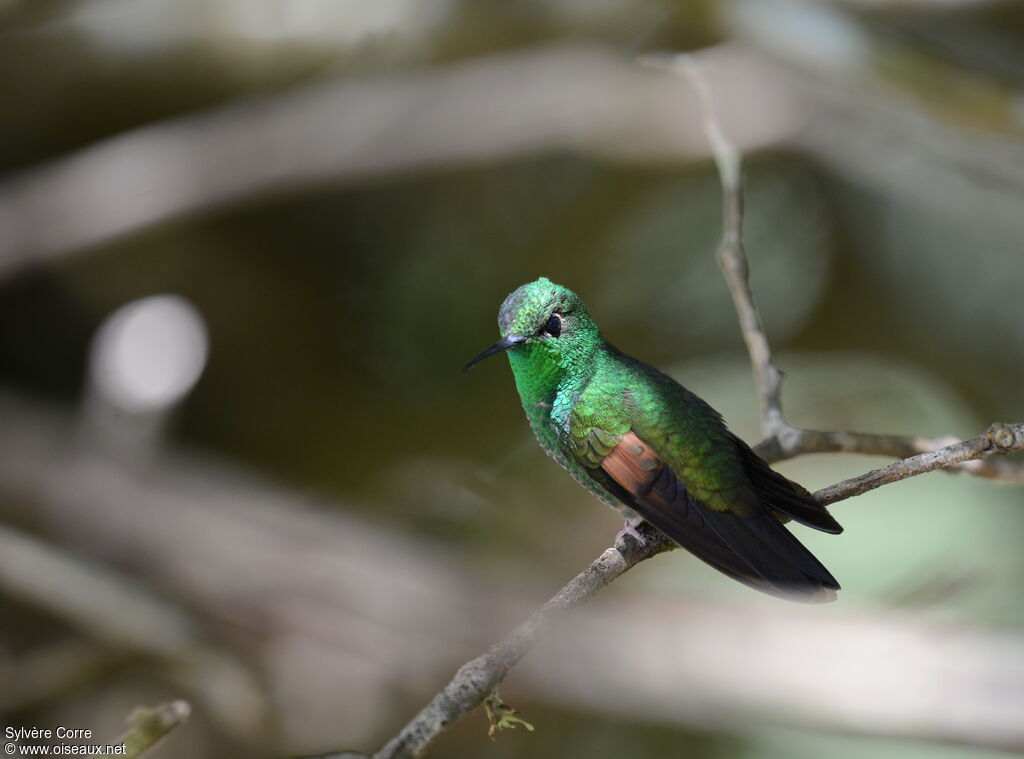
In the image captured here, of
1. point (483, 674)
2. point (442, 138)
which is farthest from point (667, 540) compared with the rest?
point (442, 138)

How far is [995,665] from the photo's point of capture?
3531mm

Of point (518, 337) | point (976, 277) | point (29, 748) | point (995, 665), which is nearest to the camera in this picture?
point (518, 337)

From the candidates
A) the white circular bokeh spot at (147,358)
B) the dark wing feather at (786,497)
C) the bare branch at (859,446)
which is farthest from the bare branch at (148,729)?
the white circular bokeh spot at (147,358)

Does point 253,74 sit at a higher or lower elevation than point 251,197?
higher

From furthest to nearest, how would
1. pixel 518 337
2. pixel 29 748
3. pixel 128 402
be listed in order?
pixel 128 402, pixel 29 748, pixel 518 337

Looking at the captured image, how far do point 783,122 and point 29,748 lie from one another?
13.8 feet

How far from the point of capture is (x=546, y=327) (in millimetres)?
1850

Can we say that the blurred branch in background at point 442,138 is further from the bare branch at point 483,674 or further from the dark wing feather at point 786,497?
the bare branch at point 483,674

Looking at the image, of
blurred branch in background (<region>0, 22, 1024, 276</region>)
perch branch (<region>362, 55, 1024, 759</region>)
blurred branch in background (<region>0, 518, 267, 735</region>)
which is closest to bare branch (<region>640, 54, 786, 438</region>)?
perch branch (<region>362, 55, 1024, 759</region>)

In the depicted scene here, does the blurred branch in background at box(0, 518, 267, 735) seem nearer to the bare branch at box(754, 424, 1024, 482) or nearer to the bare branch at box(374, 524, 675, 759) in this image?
the bare branch at box(754, 424, 1024, 482)

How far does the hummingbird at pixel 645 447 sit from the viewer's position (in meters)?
1.72

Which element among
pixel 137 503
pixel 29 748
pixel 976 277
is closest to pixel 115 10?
pixel 137 503

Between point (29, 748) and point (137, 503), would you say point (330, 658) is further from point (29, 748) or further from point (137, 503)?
point (29, 748)

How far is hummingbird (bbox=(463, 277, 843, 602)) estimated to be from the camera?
1.72 m
